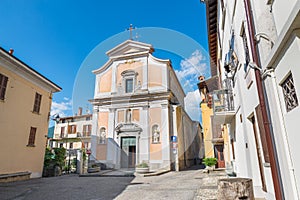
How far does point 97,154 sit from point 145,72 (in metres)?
7.69

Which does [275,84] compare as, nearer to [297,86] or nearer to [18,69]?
[297,86]

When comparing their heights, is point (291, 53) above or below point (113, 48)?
below

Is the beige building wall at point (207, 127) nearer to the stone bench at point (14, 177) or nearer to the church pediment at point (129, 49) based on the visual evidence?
the church pediment at point (129, 49)

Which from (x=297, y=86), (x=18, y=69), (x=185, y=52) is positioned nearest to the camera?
(x=297, y=86)

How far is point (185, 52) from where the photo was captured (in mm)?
10391

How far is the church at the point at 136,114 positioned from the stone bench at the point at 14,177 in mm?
5811

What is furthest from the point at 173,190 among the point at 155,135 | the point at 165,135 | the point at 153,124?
the point at 153,124

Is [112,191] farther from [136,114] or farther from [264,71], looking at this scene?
[136,114]

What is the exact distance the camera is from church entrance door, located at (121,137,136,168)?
15023 millimetres

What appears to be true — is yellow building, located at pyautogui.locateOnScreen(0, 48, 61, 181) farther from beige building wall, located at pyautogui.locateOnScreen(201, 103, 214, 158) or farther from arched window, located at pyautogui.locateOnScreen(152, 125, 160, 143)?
beige building wall, located at pyautogui.locateOnScreen(201, 103, 214, 158)

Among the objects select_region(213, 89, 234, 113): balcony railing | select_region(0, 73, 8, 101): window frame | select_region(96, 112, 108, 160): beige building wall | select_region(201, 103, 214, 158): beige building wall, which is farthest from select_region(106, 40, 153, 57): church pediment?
select_region(213, 89, 234, 113): balcony railing

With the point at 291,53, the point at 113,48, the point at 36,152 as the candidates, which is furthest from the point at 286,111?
the point at 113,48

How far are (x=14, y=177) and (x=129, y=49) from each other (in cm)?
1290

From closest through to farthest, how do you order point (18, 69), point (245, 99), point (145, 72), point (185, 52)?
1. point (245, 99)
2. point (18, 69)
3. point (185, 52)
4. point (145, 72)
